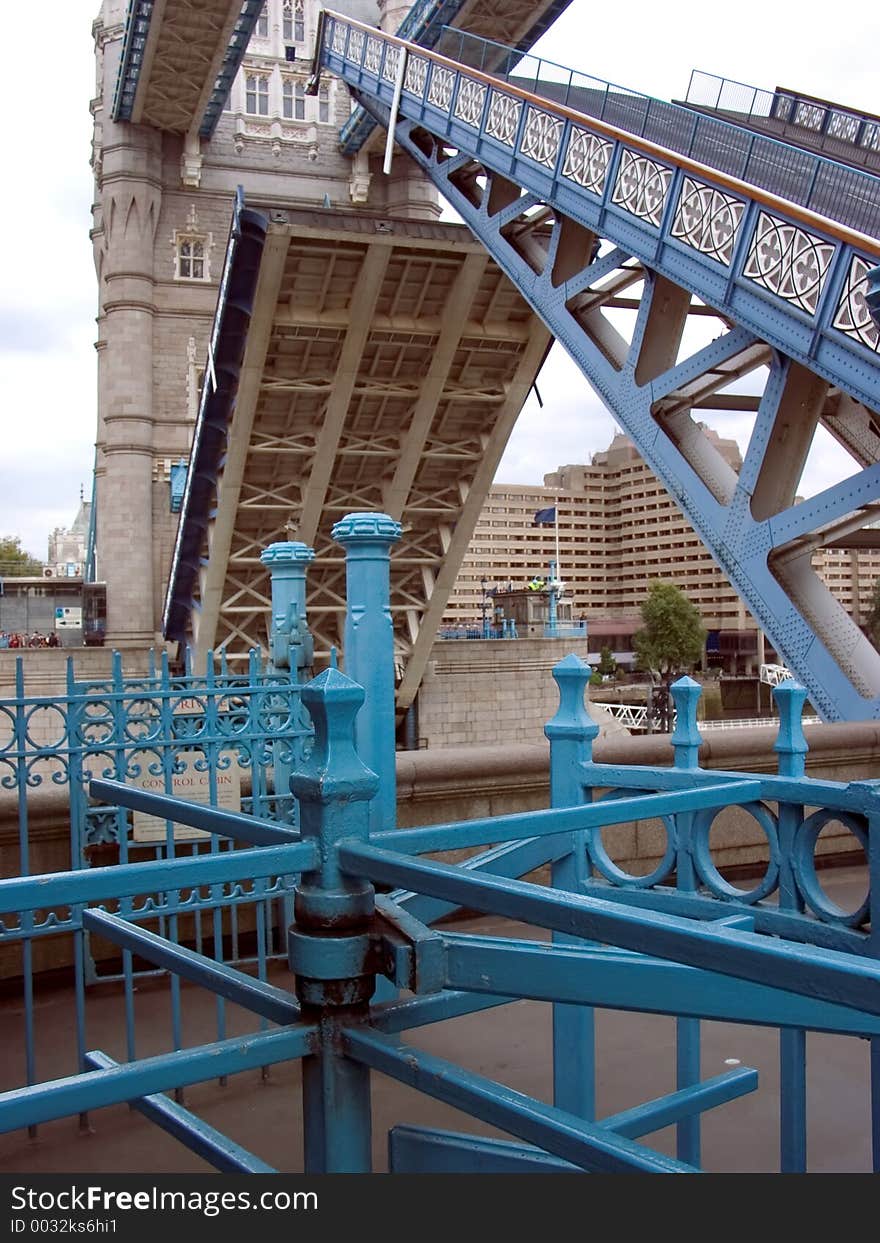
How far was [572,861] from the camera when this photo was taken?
3.32 metres

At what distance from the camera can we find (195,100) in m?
28.0

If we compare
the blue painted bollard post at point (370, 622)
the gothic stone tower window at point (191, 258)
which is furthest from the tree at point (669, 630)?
the blue painted bollard post at point (370, 622)

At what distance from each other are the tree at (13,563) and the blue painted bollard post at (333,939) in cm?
7529

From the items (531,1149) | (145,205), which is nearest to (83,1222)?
(531,1149)

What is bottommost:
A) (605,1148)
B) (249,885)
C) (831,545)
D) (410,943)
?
(249,885)

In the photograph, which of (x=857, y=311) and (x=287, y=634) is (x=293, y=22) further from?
(x=287, y=634)

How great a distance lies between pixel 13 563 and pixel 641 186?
82071mm

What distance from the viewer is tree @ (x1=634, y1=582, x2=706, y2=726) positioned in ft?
196

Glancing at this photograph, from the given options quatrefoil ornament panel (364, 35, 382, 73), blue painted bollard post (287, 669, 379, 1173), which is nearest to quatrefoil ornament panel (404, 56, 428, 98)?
quatrefoil ornament panel (364, 35, 382, 73)

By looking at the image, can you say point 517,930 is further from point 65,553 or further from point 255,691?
point 65,553

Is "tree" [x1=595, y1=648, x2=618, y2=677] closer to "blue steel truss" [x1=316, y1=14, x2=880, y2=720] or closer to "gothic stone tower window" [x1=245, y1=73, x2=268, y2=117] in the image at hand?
"gothic stone tower window" [x1=245, y1=73, x2=268, y2=117]

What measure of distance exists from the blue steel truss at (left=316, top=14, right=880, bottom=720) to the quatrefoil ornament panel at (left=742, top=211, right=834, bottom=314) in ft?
0.05

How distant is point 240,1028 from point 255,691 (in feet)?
5.19

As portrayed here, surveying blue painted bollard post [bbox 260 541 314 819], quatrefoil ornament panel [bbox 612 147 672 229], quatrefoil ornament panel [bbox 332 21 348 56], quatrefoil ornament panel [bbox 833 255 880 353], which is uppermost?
quatrefoil ornament panel [bbox 332 21 348 56]
